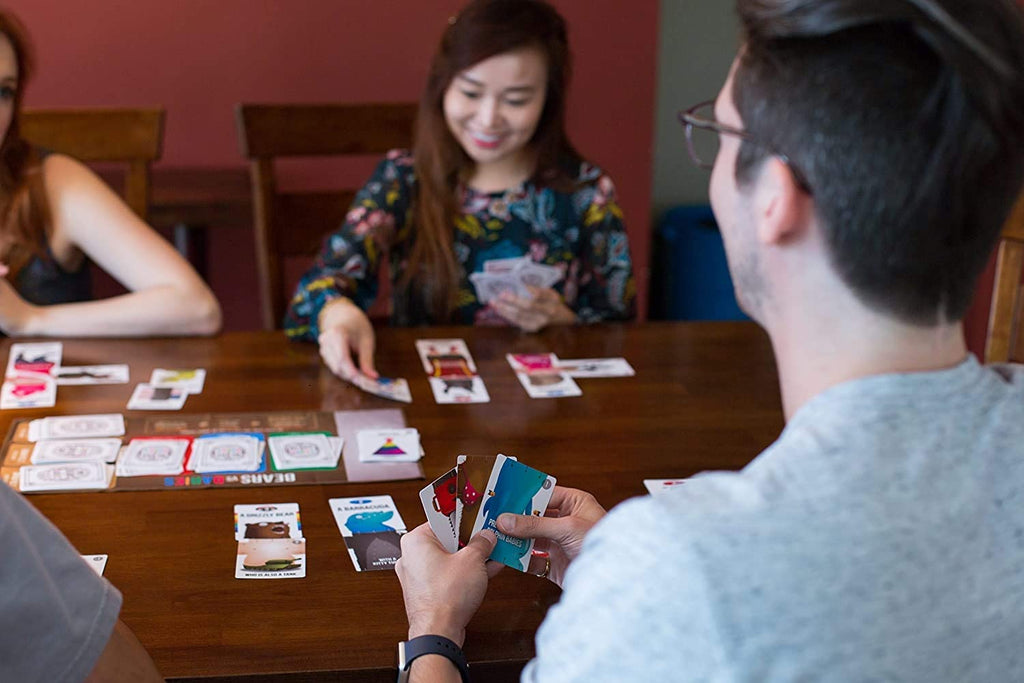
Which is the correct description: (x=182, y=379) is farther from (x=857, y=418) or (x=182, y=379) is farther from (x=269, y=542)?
(x=857, y=418)

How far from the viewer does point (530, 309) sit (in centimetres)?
217

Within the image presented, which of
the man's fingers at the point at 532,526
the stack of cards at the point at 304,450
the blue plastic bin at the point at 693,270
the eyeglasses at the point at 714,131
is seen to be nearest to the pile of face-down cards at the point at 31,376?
the stack of cards at the point at 304,450

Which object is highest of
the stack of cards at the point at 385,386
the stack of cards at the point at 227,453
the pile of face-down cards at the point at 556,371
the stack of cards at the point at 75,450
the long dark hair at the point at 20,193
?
the long dark hair at the point at 20,193

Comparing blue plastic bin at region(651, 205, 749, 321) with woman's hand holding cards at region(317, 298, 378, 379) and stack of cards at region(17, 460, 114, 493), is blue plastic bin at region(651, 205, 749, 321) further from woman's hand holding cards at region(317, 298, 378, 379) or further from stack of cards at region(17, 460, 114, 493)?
stack of cards at region(17, 460, 114, 493)

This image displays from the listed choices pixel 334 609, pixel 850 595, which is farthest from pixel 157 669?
pixel 850 595

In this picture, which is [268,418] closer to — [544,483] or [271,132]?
[544,483]

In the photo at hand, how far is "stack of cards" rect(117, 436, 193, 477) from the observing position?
155 cm

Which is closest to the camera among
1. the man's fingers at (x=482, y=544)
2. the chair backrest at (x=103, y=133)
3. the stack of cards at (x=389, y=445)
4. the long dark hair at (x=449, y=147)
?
the man's fingers at (x=482, y=544)

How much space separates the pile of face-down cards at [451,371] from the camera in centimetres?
186

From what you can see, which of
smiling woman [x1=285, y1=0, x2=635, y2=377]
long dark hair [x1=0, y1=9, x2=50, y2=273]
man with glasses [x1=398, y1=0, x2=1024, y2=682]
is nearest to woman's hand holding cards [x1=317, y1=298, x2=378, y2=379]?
smiling woman [x1=285, y1=0, x2=635, y2=377]

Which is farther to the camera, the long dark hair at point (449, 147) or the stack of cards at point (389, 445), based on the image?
the long dark hair at point (449, 147)

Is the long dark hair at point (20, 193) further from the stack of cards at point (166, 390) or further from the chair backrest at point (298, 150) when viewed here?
the stack of cards at point (166, 390)

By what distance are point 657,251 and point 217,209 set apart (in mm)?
1859

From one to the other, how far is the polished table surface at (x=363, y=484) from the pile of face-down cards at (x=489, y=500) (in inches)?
2.9
